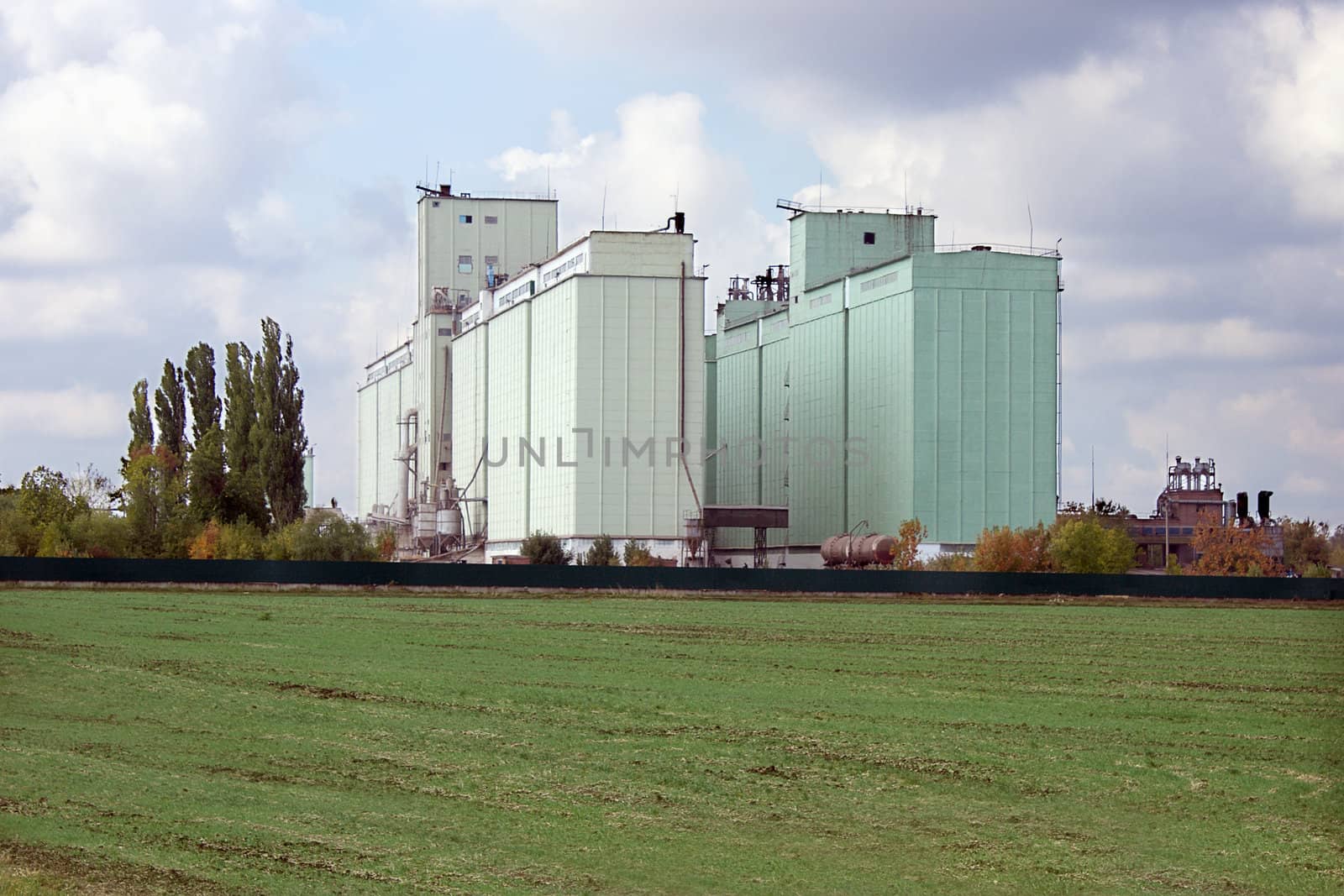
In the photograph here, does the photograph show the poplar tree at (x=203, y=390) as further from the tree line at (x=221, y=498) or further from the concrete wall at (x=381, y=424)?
the concrete wall at (x=381, y=424)

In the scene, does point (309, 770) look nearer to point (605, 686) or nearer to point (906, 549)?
point (605, 686)

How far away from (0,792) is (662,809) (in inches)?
263

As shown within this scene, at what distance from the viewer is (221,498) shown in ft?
309

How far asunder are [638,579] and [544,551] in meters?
24.4

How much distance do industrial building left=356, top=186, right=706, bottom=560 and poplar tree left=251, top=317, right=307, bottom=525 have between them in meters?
14.2

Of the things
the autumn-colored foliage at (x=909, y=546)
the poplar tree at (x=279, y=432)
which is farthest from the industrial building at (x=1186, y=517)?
the poplar tree at (x=279, y=432)

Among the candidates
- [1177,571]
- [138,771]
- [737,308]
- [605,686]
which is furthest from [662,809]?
[737,308]

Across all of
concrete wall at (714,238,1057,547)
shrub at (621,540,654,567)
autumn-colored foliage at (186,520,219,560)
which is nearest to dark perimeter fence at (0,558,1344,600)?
shrub at (621,540,654,567)

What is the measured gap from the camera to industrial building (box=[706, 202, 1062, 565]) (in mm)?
96625

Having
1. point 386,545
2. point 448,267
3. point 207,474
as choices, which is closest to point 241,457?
point 207,474

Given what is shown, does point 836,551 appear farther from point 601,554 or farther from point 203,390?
point 203,390

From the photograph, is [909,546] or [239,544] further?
[909,546]

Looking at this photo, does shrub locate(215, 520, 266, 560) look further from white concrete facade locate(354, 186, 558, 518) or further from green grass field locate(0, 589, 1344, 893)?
green grass field locate(0, 589, 1344, 893)

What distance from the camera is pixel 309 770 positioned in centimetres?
1805
